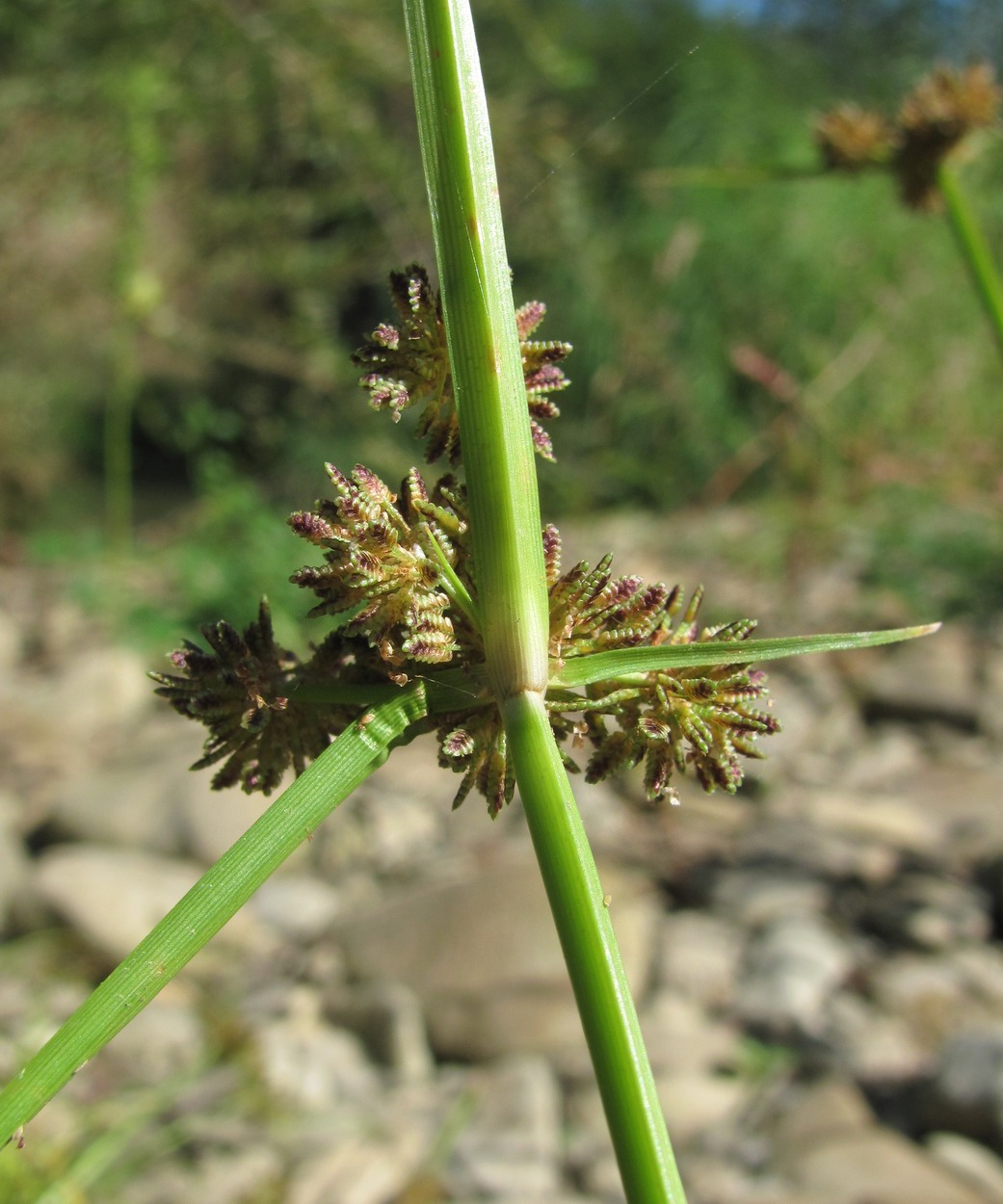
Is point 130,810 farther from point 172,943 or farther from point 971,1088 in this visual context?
point 172,943

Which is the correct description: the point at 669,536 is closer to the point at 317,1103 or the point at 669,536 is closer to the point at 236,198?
the point at 236,198

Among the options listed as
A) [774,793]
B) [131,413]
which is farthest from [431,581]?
[131,413]

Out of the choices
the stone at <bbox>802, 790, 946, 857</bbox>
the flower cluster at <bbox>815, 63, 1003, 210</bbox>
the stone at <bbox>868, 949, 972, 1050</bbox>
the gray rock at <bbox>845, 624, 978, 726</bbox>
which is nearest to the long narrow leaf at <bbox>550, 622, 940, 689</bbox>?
the flower cluster at <bbox>815, 63, 1003, 210</bbox>

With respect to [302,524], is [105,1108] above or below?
below

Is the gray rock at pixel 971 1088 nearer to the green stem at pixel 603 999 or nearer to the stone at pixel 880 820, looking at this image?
the stone at pixel 880 820

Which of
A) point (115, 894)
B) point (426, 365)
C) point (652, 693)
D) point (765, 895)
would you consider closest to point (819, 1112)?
point (765, 895)
